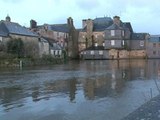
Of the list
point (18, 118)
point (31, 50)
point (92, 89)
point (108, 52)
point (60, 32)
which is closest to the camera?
point (18, 118)

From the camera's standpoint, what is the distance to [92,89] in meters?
24.4

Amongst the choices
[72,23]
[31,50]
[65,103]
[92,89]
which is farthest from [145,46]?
[65,103]

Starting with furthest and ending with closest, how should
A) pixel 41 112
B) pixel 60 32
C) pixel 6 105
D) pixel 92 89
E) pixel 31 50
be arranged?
1. pixel 60 32
2. pixel 31 50
3. pixel 92 89
4. pixel 6 105
5. pixel 41 112

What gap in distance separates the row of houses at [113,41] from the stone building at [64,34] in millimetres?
1840

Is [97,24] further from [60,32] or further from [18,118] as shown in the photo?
[18,118]

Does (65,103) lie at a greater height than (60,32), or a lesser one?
lesser

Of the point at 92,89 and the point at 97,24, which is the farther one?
the point at 97,24

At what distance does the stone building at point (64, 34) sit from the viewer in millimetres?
90750

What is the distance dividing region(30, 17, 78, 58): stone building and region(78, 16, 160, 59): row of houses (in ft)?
6.04

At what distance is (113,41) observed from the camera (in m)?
89.0

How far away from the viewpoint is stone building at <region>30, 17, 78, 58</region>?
9075 cm

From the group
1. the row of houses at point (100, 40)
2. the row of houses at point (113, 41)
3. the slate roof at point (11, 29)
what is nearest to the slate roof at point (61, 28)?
the row of houses at point (100, 40)

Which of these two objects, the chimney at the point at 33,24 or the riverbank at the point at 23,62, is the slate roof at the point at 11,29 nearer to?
the riverbank at the point at 23,62

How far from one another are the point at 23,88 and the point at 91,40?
70723mm
